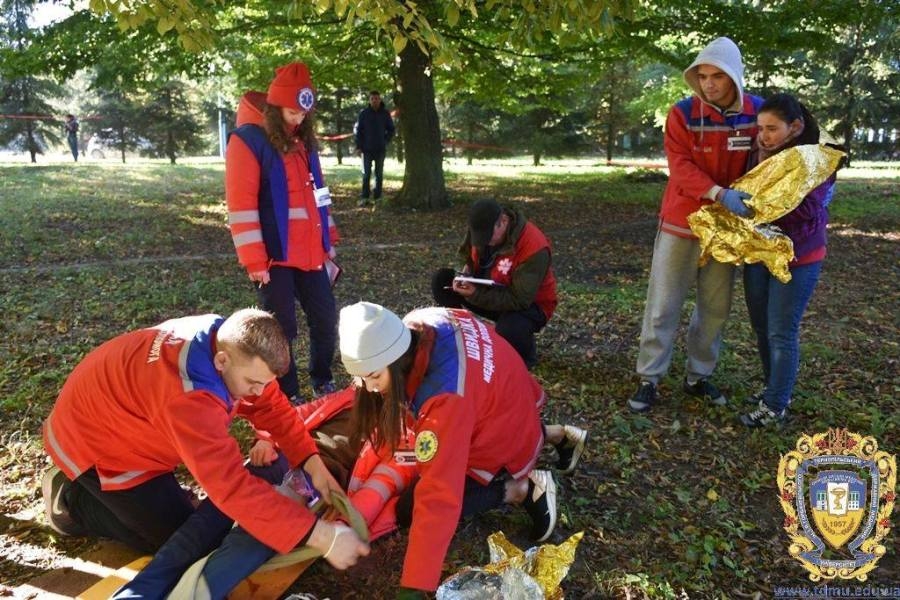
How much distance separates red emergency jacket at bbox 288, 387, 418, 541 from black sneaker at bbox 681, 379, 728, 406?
6.32 feet

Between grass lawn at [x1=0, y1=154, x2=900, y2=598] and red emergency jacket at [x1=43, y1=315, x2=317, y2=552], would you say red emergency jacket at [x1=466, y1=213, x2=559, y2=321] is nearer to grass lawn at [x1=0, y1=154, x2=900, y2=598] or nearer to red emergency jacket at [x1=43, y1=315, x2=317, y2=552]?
grass lawn at [x1=0, y1=154, x2=900, y2=598]

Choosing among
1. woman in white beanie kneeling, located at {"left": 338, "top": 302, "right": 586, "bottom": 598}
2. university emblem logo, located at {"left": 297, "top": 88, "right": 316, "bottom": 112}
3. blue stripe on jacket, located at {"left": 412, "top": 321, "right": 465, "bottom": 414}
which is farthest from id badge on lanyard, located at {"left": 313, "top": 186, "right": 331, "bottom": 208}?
blue stripe on jacket, located at {"left": 412, "top": 321, "right": 465, "bottom": 414}

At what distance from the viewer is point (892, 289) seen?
20.1ft

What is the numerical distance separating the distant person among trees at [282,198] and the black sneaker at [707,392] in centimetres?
216

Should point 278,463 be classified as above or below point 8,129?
below

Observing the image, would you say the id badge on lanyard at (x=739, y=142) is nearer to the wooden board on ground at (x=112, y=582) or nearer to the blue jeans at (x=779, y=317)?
the blue jeans at (x=779, y=317)

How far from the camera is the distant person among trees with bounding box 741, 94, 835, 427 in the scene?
3219mm

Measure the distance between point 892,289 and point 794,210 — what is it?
372 centimetres

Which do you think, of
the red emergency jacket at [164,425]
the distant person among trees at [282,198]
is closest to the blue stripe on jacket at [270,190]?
the distant person among trees at [282,198]

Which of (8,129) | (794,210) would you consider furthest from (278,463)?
(8,129)

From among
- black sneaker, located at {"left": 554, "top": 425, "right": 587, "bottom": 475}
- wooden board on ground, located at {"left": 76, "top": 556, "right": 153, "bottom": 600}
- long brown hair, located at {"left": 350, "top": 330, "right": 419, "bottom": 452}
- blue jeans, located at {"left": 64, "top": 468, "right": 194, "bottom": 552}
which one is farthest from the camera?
black sneaker, located at {"left": 554, "top": 425, "right": 587, "bottom": 475}

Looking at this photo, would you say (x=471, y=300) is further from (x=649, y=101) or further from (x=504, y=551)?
(x=649, y=101)

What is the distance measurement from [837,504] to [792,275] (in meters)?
1.10

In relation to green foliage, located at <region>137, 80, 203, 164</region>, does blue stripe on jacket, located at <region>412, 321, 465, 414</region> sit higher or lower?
lower
